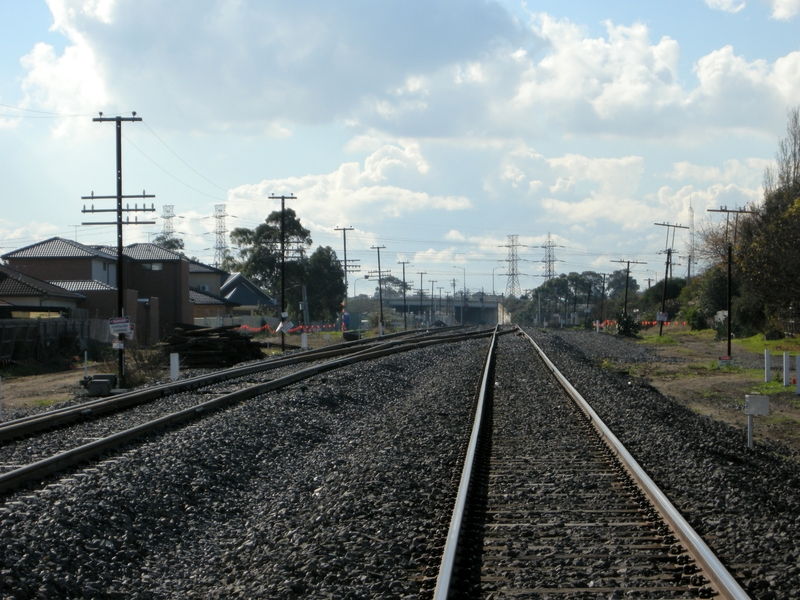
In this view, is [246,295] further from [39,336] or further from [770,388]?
[770,388]

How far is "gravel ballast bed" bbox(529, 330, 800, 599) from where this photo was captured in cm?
571

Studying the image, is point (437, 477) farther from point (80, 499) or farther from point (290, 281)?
point (290, 281)

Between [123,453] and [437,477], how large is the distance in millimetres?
4098

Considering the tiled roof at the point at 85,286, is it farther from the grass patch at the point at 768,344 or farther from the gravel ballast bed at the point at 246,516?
the gravel ballast bed at the point at 246,516

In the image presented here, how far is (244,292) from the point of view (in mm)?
90188

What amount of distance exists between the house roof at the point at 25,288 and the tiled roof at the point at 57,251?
7067 mm

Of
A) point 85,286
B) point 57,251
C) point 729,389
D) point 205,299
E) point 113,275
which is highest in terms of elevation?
point 57,251

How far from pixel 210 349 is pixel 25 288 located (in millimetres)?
20410

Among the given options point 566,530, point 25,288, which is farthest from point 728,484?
point 25,288

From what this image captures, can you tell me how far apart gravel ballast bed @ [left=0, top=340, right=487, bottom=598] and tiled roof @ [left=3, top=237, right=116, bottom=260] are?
159 feet

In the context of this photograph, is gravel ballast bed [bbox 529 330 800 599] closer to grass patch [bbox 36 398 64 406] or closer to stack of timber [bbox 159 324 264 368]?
grass patch [bbox 36 398 64 406]

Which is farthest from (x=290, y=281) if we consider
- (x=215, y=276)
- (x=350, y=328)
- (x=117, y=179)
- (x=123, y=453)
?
(x=123, y=453)

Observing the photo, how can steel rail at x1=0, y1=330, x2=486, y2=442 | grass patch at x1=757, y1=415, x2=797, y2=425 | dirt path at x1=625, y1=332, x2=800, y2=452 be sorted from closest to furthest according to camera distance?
steel rail at x1=0, y1=330, x2=486, y2=442 < dirt path at x1=625, y1=332, x2=800, y2=452 < grass patch at x1=757, y1=415, x2=797, y2=425

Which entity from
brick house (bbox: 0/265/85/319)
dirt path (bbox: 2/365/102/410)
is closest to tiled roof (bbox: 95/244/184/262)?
brick house (bbox: 0/265/85/319)
